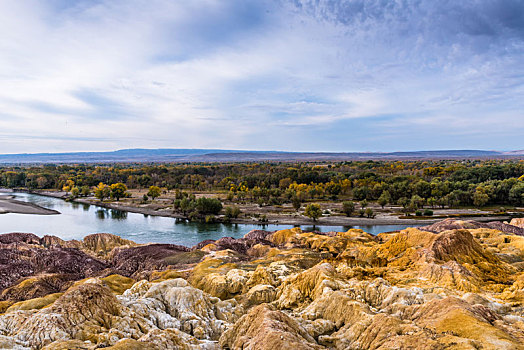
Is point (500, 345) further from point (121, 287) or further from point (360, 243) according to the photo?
point (360, 243)

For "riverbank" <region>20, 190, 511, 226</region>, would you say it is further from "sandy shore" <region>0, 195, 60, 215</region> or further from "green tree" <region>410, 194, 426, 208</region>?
"sandy shore" <region>0, 195, 60, 215</region>

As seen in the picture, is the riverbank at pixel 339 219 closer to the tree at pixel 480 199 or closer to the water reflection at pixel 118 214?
the water reflection at pixel 118 214

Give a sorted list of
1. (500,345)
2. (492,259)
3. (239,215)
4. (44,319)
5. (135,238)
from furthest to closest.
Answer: (239,215) < (135,238) < (492,259) < (44,319) < (500,345)

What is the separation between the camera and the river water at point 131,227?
235ft

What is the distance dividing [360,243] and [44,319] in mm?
35255

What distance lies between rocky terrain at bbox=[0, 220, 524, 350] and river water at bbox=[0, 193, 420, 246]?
3852cm

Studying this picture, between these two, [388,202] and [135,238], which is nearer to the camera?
[135,238]

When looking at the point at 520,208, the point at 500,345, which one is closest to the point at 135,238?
the point at 500,345

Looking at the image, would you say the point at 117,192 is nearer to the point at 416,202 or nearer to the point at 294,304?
the point at 416,202

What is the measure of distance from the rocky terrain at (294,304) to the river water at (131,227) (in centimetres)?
3852

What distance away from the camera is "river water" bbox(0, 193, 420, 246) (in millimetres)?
71688

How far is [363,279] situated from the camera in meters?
24.1

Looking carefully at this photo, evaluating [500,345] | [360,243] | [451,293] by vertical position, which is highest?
[500,345]

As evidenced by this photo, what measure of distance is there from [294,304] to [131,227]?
70.7 m
